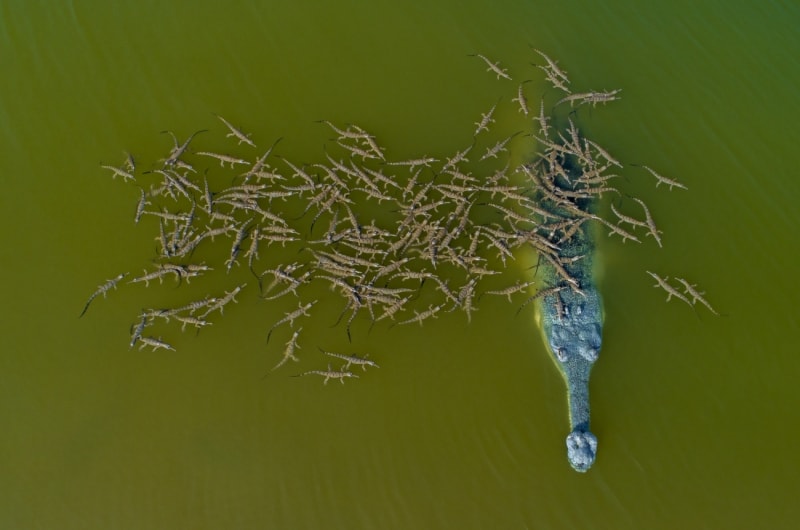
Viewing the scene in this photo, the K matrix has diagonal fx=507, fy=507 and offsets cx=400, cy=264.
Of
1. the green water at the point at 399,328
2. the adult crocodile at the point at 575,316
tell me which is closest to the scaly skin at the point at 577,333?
the adult crocodile at the point at 575,316

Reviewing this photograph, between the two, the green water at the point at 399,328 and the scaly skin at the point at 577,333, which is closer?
the green water at the point at 399,328

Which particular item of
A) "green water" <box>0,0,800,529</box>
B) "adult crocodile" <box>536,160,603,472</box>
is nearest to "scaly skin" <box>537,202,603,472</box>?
"adult crocodile" <box>536,160,603,472</box>

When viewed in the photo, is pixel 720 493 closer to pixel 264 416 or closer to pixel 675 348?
pixel 675 348

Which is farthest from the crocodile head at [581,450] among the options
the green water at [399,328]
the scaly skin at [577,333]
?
the green water at [399,328]

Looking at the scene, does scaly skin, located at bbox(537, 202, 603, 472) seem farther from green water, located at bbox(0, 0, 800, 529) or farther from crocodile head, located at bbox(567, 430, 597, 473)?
green water, located at bbox(0, 0, 800, 529)

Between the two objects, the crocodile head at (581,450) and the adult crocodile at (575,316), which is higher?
the adult crocodile at (575,316)

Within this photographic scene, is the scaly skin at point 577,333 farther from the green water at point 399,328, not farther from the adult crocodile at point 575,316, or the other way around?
the green water at point 399,328

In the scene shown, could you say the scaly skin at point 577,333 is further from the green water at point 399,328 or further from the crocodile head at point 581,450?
the green water at point 399,328
